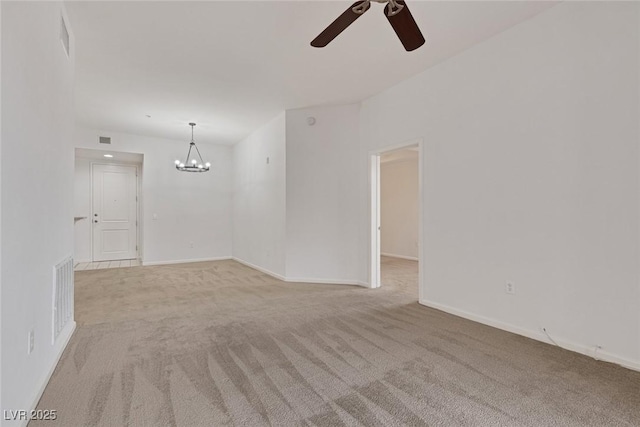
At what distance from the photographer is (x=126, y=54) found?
3.33m

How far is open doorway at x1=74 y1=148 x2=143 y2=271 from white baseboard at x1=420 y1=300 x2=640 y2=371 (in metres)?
6.41

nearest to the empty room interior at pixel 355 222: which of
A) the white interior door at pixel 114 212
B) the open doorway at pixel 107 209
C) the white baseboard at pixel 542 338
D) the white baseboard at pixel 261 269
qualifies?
the white baseboard at pixel 542 338

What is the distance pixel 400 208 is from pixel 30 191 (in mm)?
7580

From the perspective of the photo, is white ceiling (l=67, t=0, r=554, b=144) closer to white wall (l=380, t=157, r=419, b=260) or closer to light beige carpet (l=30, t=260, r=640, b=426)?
light beige carpet (l=30, t=260, r=640, b=426)

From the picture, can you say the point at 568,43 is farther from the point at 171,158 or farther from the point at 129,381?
the point at 171,158

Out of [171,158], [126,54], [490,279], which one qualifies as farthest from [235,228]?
[490,279]

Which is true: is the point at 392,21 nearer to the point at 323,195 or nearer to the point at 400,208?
the point at 323,195

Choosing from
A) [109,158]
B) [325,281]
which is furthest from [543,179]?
[109,158]

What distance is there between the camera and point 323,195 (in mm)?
5027

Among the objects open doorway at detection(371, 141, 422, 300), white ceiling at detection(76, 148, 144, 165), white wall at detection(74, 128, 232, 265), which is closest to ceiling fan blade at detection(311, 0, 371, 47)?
open doorway at detection(371, 141, 422, 300)

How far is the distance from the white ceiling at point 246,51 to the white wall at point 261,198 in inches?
35.2

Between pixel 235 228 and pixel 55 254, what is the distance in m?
5.26

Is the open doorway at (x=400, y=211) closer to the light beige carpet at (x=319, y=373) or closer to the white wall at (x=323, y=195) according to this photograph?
the white wall at (x=323, y=195)

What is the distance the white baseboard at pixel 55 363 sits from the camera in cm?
177
